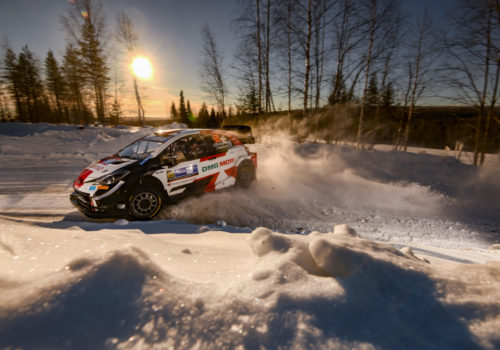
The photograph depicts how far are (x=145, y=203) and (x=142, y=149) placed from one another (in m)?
1.29

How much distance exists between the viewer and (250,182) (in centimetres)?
623

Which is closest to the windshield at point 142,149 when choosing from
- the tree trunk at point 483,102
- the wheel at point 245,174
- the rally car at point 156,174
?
the rally car at point 156,174

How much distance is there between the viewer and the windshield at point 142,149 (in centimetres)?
445

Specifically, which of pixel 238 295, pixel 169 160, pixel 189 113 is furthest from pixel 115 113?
pixel 189 113

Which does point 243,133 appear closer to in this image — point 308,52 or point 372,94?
point 308,52

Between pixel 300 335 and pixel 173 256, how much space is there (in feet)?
4.09

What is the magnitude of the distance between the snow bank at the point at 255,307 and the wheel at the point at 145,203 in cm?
278

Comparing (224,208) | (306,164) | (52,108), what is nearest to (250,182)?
(224,208)

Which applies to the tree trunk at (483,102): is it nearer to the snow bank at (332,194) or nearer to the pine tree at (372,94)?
the snow bank at (332,194)

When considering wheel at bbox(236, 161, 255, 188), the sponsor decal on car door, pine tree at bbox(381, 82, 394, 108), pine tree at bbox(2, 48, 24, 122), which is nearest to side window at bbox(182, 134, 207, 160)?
the sponsor decal on car door

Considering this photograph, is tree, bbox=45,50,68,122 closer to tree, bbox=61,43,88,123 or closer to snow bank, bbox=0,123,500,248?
tree, bbox=61,43,88,123

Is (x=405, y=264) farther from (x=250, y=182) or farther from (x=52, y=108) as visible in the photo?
(x=52, y=108)

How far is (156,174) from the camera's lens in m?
4.23

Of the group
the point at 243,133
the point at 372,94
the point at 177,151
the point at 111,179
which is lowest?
the point at 111,179
